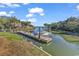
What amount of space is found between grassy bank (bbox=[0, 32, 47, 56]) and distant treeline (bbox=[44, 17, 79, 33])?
0.38m

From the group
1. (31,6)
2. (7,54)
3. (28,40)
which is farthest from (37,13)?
(7,54)

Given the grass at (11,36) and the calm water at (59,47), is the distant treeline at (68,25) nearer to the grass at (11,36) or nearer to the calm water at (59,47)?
the calm water at (59,47)

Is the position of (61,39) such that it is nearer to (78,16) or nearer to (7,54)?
(78,16)

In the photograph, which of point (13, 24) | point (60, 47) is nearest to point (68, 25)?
point (60, 47)

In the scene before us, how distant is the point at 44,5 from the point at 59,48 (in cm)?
61

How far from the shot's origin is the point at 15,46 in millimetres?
3320

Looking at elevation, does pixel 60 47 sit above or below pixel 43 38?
below

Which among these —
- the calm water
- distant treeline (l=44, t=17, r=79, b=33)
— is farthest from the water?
distant treeline (l=44, t=17, r=79, b=33)

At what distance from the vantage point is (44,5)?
129 inches

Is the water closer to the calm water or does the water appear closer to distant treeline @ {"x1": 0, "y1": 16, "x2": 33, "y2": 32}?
the calm water

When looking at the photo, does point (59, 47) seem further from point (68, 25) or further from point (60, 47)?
point (68, 25)

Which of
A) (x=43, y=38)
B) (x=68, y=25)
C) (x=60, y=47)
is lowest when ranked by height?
(x=60, y=47)

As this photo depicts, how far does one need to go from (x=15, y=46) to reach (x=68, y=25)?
784 mm

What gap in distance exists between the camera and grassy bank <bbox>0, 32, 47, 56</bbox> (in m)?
3.29
